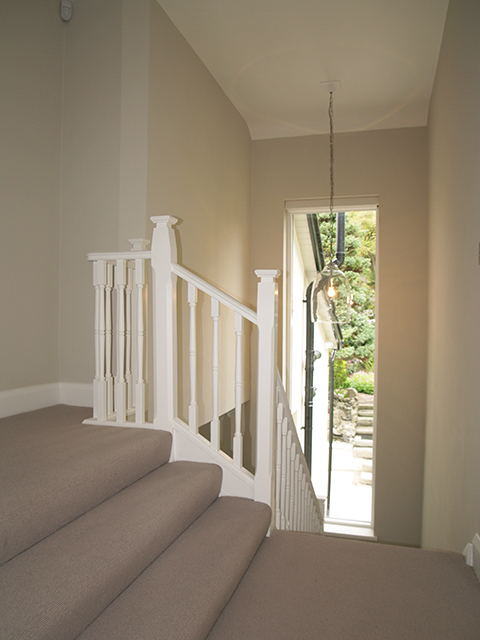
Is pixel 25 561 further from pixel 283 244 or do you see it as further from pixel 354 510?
pixel 354 510

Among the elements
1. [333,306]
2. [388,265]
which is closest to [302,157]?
[388,265]

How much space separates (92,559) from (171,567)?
0.33 metres

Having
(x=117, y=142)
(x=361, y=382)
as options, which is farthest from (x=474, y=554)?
(x=361, y=382)

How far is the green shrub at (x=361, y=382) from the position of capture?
333 inches

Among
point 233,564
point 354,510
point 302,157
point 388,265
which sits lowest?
point 354,510

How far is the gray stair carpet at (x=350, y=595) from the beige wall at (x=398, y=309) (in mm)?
2521

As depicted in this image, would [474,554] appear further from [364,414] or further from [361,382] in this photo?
[361,382]

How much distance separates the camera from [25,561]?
4.52ft

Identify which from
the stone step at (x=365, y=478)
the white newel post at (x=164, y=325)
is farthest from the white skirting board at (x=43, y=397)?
the stone step at (x=365, y=478)

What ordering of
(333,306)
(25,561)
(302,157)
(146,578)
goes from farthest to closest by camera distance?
(302,157)
(333,306)
(146,578)
(25,561)

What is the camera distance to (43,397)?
2971 mm

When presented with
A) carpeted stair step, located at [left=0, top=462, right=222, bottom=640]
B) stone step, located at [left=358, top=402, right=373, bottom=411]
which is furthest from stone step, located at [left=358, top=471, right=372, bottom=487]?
carpeted stair step, located at [left=0, top=462, right=222, bottom=640]

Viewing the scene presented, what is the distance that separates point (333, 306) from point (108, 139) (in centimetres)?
213

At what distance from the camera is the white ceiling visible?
3025 mm
